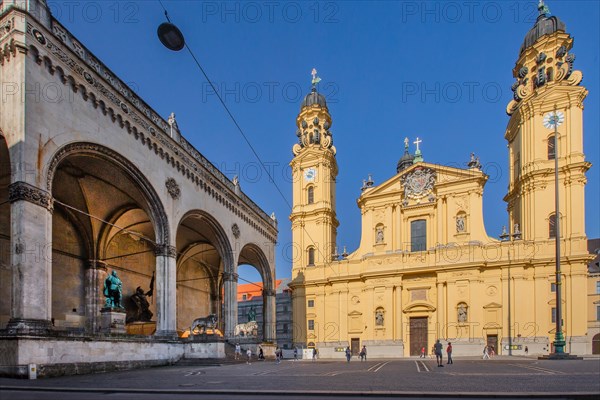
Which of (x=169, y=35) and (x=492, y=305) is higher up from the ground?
(x=169, y=35)

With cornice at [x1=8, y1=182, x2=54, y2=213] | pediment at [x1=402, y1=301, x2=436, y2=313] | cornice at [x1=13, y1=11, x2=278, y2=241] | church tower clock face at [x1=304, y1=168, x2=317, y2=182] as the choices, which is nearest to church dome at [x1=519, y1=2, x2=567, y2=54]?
church tower clock face at [x1=304, y1=168, x2=317, y2=182]

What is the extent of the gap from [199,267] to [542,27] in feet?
130

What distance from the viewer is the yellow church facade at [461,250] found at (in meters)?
36.8

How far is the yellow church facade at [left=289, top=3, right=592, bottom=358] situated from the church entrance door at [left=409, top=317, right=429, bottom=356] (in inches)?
3.8

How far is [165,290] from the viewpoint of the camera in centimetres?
2130

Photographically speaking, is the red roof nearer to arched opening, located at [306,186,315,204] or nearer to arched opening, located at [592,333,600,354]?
arched opening, located at [306,186,315,204]

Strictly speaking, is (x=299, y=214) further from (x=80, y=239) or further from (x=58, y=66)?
(x=58, y=66)

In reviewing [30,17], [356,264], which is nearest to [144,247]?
[30,17]

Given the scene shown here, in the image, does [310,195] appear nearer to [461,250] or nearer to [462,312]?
[461,250]

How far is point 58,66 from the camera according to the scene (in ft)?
50.5

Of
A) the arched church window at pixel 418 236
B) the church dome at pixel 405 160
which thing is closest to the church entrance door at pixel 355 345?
the arched church window at pixel 418 236

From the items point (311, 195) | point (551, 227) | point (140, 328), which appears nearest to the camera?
point (140, 328)

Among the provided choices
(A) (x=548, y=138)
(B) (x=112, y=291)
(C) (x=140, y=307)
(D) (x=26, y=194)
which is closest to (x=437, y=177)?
(A) (x=548, y=138)

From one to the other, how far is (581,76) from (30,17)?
42.7 metres
